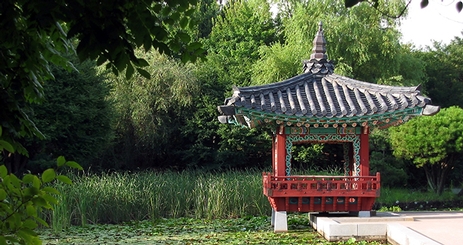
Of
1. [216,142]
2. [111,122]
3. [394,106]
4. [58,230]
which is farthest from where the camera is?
[216,142]

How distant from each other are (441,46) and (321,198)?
53.1 feet

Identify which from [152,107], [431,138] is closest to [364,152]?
[431,138]

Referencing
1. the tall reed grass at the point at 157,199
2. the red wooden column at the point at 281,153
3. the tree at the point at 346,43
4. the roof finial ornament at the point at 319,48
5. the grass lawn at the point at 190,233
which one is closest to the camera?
the grass lawn at the point at 190,233

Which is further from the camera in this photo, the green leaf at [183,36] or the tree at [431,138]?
the tree at [431,138]

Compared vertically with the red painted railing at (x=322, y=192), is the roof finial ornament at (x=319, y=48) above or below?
above

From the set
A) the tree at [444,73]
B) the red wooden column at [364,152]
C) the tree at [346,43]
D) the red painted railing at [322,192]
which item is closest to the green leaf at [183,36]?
the red painted railing at [322,192]

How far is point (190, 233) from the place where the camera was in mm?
8773

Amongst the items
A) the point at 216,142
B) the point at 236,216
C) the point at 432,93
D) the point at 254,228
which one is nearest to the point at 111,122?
the point at 216,142

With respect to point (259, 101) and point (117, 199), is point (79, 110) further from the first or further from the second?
point (259, 101)

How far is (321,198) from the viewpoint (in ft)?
28.8

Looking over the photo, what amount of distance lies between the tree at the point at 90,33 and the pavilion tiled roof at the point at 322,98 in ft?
18.2

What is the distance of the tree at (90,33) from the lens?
2197 mm

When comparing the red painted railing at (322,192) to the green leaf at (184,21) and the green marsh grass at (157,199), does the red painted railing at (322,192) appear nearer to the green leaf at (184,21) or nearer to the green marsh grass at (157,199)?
the green marsh grass at (157,199)

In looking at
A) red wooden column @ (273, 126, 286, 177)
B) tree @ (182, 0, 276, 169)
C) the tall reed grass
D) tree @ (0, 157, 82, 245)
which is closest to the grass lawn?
the tall reed grass
